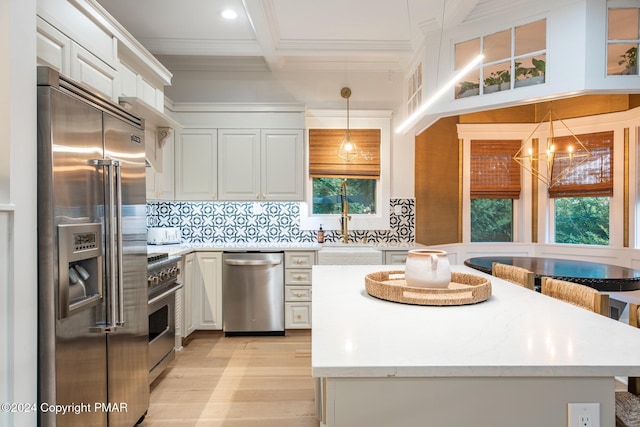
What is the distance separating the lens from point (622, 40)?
2.65 m

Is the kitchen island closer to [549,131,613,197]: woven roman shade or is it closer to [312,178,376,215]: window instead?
[312,178,376,215]: window

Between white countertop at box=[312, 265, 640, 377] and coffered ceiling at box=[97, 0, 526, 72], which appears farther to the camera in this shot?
coffered ceiling at box=[97, 0, 526, 72]

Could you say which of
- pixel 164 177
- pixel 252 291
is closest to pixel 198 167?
pixel 164 177

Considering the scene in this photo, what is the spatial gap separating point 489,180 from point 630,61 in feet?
6.79

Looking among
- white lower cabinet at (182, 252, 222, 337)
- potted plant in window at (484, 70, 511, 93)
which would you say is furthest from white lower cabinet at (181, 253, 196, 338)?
potted plant in window at (484, 70, 511, 93)

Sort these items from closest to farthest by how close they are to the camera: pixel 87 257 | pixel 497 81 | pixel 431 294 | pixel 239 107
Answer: pixel 431 294
pixel 87 257
pixel 497 81
pixel 239 107

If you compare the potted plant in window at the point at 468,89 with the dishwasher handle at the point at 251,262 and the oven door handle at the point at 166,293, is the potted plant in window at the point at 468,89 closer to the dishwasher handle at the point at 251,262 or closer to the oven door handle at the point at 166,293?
the dishwasher handle at the point at 251,262

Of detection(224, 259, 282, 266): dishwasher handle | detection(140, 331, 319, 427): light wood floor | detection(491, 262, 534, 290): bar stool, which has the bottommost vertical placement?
detection(140, 331, 319, 427): light wood floor

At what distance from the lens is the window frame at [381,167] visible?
4.32 m

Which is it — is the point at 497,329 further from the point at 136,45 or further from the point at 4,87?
the point at 136,45

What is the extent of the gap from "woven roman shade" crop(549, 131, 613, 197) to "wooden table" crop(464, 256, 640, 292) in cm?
140

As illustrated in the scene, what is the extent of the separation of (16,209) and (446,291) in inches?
64.4

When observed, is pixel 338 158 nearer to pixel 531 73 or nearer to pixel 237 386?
pixel 531 73

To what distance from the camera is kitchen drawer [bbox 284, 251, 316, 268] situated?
376cm
